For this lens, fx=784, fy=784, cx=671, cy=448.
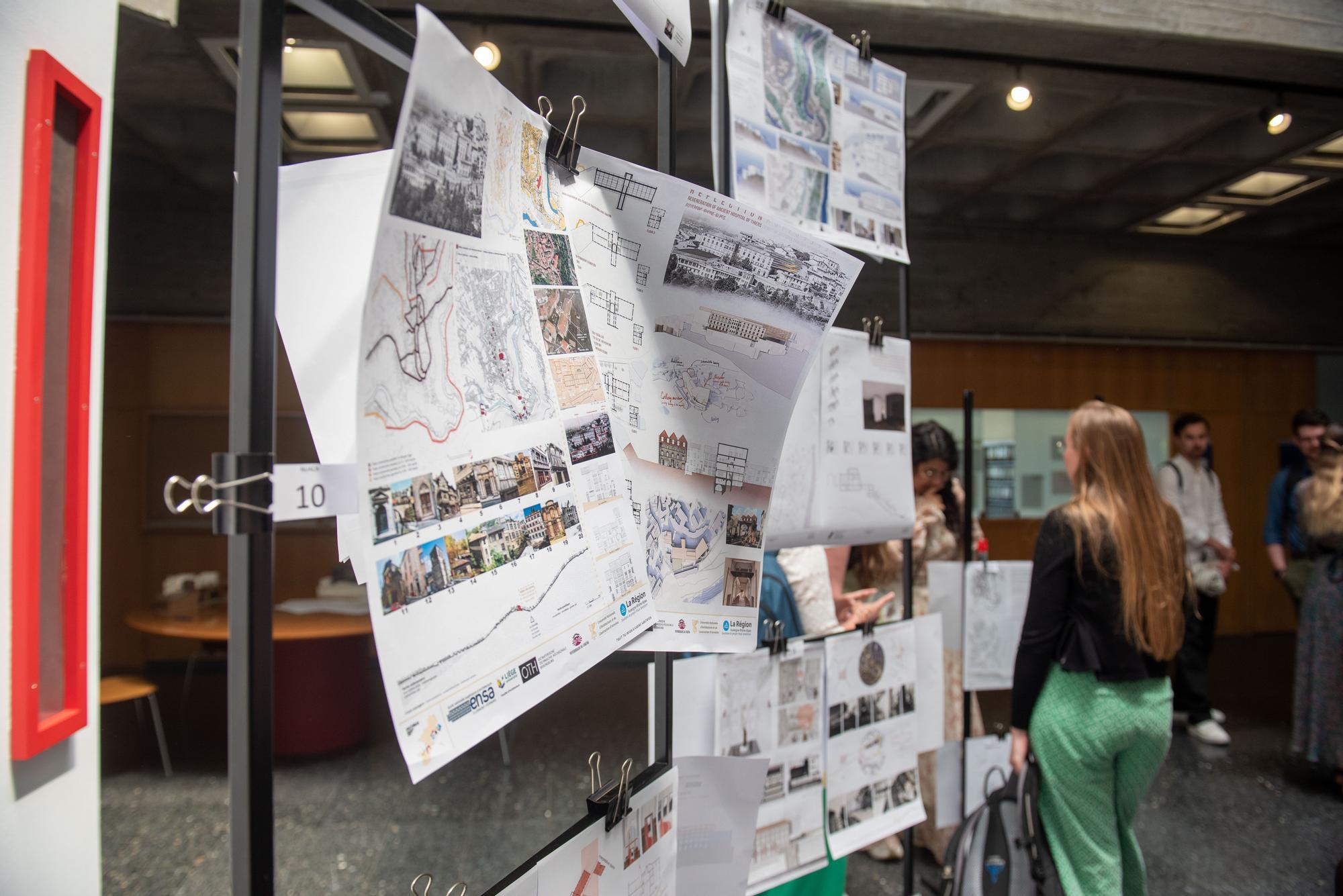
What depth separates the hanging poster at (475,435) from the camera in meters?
0.45

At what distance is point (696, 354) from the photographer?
760mm

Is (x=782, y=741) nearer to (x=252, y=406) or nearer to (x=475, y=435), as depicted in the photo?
(x=475, y=435)

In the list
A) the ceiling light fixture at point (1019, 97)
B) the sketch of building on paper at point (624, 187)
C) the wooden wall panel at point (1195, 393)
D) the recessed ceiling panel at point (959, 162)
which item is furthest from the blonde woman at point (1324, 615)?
the sketch of building on paper at point (624, 187)

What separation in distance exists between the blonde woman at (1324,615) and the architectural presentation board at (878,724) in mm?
2560

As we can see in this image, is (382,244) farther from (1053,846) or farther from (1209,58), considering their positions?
(1209,58)

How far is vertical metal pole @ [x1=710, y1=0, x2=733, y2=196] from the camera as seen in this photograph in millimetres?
1083

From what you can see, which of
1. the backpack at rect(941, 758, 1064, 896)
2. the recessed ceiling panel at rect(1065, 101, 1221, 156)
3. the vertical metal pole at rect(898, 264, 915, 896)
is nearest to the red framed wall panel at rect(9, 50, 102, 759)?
the vertical metal pole at rect(898, 264, 915, 896)

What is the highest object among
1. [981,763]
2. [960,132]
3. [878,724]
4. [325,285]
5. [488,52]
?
[960,132]

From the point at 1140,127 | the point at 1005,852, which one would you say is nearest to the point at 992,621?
the point at 1005,852

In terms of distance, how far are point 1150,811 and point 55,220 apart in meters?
3.80

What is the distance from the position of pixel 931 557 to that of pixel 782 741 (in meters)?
1.44

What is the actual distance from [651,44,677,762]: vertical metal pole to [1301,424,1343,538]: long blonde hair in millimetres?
3326

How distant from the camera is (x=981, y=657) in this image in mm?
2010

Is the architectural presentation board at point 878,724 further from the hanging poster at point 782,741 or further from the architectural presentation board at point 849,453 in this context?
the architectural presentation board at point 849,453
